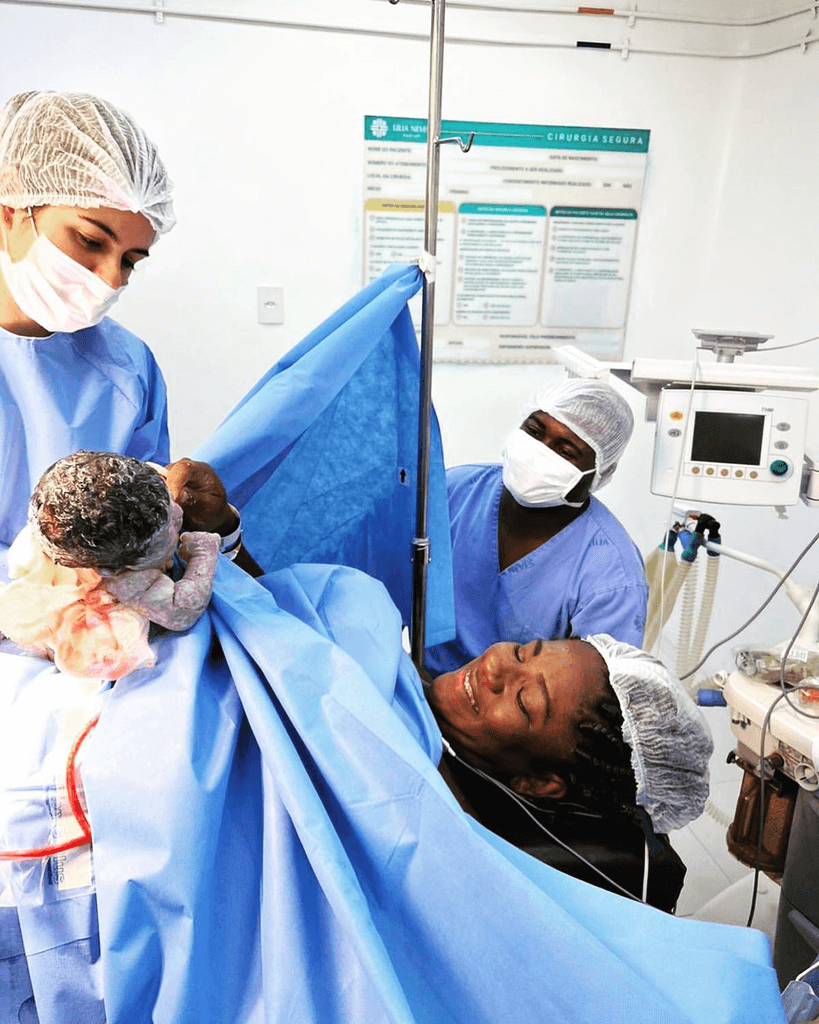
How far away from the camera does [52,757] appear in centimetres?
74

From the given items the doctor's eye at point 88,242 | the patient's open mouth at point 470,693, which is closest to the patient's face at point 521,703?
the patient's open mouth at point 470,693

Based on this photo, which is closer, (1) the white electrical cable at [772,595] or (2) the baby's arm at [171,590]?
(2) the baby's arm at [171,590]

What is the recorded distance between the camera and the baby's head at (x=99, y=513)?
698 mm

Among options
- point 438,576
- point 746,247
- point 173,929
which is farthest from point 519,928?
point 746,247

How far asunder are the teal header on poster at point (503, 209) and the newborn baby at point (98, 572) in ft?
6.19

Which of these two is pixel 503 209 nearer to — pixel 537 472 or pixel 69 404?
pixel 537 472

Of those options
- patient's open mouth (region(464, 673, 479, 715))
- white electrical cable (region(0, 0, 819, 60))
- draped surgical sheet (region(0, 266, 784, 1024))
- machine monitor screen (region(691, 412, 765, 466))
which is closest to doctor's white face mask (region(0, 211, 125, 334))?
draped surgical sheet (region(0, 266, 784, 1024))

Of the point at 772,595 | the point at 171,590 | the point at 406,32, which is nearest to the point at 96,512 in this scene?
the point at 171,590

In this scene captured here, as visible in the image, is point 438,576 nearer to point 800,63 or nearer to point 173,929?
point 173,929

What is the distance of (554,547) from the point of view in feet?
5.45

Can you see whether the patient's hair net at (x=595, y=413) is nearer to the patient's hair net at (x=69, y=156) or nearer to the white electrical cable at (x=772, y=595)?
the white electrical cable at (x=772, y=595)

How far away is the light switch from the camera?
2.35 meters

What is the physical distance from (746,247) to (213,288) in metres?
1.67

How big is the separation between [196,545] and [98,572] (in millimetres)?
127
